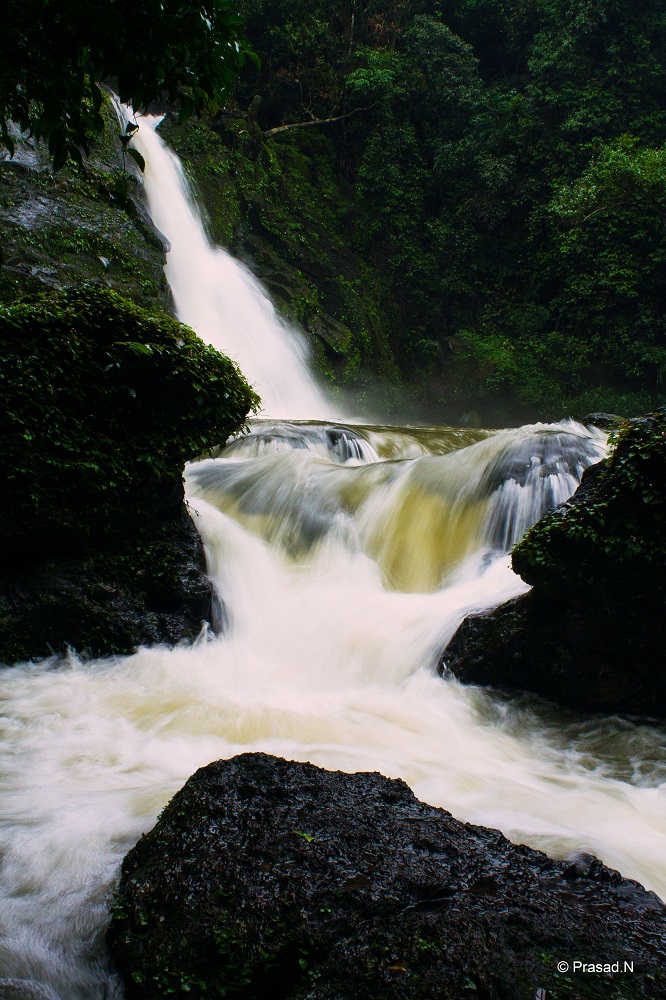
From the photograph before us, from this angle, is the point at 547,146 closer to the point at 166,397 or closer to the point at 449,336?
the point at 449,336

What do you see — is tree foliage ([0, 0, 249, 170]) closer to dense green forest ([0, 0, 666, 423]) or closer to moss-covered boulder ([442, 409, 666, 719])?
moss-covered boulder ([442, 409, 666, 719])

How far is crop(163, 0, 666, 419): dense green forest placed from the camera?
54.2 ft

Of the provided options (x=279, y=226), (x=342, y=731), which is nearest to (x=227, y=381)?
(x=342, y=731)

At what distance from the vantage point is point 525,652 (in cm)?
484

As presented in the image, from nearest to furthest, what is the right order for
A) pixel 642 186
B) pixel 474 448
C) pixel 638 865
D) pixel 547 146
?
pixel 638 865
pixel 474 448
pixel 642 186
pixel 547 146

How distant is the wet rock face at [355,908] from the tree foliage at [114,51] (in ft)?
8.53

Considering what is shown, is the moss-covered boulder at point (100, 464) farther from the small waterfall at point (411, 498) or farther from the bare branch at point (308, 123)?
the bare branch at point (308, 123)

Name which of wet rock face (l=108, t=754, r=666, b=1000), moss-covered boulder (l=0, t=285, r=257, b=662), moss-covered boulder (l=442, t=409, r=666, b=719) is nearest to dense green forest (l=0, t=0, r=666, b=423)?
moss-covered boulder (l=0, t=285, r=257, b=662)

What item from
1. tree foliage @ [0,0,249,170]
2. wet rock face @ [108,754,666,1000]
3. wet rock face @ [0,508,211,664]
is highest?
tree foliage @ [0,0,249,170]

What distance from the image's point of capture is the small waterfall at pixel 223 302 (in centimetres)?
1354

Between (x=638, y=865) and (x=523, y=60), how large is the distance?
82.4 feet

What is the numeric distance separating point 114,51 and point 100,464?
11.5 feet

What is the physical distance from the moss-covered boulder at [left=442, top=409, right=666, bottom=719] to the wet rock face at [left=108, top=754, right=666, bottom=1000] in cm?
241

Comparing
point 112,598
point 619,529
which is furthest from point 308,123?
point 619,529
